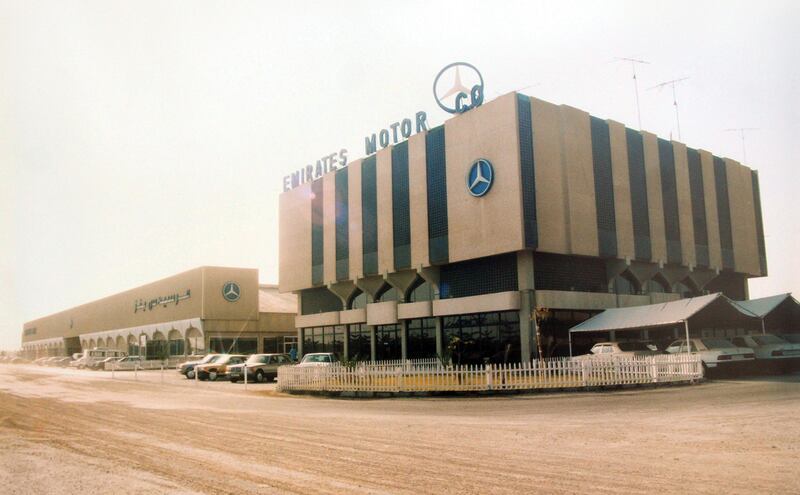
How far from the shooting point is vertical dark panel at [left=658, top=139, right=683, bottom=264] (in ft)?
138

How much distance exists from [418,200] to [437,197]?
5.27 ft

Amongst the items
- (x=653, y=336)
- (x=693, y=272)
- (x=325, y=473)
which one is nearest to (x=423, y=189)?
(x=653, y=336)

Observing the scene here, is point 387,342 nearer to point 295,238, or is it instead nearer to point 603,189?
point 295,238

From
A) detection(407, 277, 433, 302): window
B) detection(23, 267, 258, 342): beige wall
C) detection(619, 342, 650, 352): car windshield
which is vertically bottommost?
detection(619, 342, 650, 352): car windshield

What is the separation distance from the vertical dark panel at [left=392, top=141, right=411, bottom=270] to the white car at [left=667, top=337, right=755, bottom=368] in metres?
19.0

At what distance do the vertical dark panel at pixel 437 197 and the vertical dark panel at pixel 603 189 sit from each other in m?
9.07

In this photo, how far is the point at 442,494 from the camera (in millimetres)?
7523

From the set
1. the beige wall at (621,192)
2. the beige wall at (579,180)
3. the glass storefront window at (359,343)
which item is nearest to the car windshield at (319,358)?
the glass storefront window at (359,343)

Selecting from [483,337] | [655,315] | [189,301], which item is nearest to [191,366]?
[483,337]

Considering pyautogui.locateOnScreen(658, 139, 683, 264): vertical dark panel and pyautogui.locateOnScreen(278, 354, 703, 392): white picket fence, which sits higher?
pyautogui.locateOnScreen(658, 139, 683, 264): vertical dark panel

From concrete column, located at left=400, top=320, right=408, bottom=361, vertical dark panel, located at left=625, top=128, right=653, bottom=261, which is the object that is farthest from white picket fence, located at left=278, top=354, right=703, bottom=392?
concrete column, located at left=400, top=320, right=408, bottom=361

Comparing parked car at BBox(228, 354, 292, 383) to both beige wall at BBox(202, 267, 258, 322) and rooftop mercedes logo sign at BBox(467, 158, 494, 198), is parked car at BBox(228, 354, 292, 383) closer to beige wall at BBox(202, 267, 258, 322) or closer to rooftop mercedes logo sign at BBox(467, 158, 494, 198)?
rooftop mercedes logo sign at BBox(467, 158, 494, 198)

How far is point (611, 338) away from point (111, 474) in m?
31.4

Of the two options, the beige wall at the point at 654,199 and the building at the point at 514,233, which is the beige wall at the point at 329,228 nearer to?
the building at the point at 514,233
